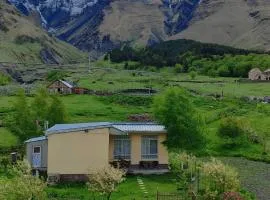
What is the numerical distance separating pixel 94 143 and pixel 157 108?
9.20m

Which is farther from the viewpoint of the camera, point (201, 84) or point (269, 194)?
point (201, 84)

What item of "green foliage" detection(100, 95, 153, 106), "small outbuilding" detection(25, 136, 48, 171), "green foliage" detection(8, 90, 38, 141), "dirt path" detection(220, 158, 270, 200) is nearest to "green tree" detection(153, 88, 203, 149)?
"dirt path" detection(220, 158, 270, 200)

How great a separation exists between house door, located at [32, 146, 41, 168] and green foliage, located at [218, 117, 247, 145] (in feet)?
96.8

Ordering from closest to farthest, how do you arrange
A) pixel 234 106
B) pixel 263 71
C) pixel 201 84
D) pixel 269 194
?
pixel 269 194
pixel 234 106
pixel 201 84
pixel 263 71

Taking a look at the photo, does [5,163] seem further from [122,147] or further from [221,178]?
[221,178]

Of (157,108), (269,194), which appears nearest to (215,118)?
(157,108)

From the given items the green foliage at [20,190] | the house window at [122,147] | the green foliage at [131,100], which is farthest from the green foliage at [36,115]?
the green foliage at [131,100]

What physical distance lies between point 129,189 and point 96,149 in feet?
19.3

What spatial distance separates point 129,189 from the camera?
46.0 meters

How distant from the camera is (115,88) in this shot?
146500mm

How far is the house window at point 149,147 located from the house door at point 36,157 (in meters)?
9.15

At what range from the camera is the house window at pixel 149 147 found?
5397 cm

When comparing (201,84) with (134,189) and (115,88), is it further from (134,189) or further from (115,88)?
(134,189)

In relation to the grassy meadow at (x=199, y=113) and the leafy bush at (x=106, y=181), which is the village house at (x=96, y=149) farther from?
the leafy bush at (x=106, y=181)
